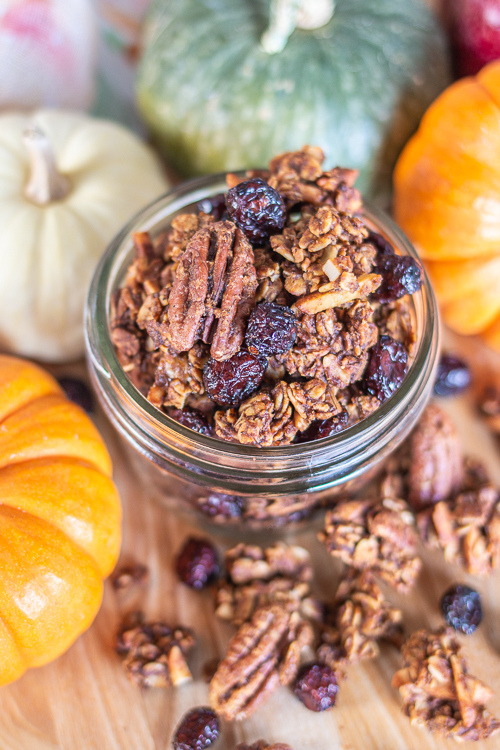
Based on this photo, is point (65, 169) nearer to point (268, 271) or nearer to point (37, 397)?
point (37, 397)

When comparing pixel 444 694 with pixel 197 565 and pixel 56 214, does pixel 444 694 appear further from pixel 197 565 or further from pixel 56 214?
pixel 56 214

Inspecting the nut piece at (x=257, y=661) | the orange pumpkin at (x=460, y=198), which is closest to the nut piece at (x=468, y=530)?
the nut piece at (x=257, y=661)

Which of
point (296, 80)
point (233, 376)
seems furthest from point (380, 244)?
point (296, 80)

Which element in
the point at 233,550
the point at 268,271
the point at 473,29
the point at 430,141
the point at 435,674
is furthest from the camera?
Answer: the point at 473,29

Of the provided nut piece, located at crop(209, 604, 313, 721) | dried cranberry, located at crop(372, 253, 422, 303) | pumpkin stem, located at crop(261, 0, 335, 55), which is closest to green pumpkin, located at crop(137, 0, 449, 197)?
pumpkin stem, located at crop(261, 0, 335, 55)

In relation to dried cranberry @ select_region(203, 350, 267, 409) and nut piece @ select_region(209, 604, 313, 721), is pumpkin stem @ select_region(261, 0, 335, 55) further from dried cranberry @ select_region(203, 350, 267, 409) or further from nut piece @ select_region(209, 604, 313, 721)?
nut piece @ select_region(209, 604, 313, 721)

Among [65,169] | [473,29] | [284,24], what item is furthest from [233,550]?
[473,29]
